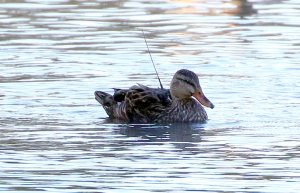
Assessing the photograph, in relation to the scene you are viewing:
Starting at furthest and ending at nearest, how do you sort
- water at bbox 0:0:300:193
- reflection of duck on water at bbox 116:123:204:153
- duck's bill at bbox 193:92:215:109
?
duck's bill at bbox 193:92:215:109, reflection of duck on water at bbox 116:123:204:153, water at bbox 0:0:300:193

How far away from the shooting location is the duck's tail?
14.6 metres

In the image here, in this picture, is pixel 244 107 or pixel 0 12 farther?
pixel 0 12

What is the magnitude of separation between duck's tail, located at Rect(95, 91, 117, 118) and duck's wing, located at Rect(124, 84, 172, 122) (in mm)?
169

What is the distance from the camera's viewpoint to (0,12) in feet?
77.5

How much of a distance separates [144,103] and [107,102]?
47 cm

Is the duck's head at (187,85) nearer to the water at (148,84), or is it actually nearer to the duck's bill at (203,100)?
the duck's bill at (203,100)

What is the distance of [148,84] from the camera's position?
16.4 m

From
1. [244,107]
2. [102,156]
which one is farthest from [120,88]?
[102,156]

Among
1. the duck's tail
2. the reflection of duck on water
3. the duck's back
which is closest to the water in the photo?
the reflection of duck on water

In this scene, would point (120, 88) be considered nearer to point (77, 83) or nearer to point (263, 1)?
point (77, 83)

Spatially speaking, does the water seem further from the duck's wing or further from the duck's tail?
the duck's wing

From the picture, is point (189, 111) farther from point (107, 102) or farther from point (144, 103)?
point (107, 102)

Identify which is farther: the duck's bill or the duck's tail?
the duck's tail

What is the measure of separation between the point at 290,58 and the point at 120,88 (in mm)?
3024
